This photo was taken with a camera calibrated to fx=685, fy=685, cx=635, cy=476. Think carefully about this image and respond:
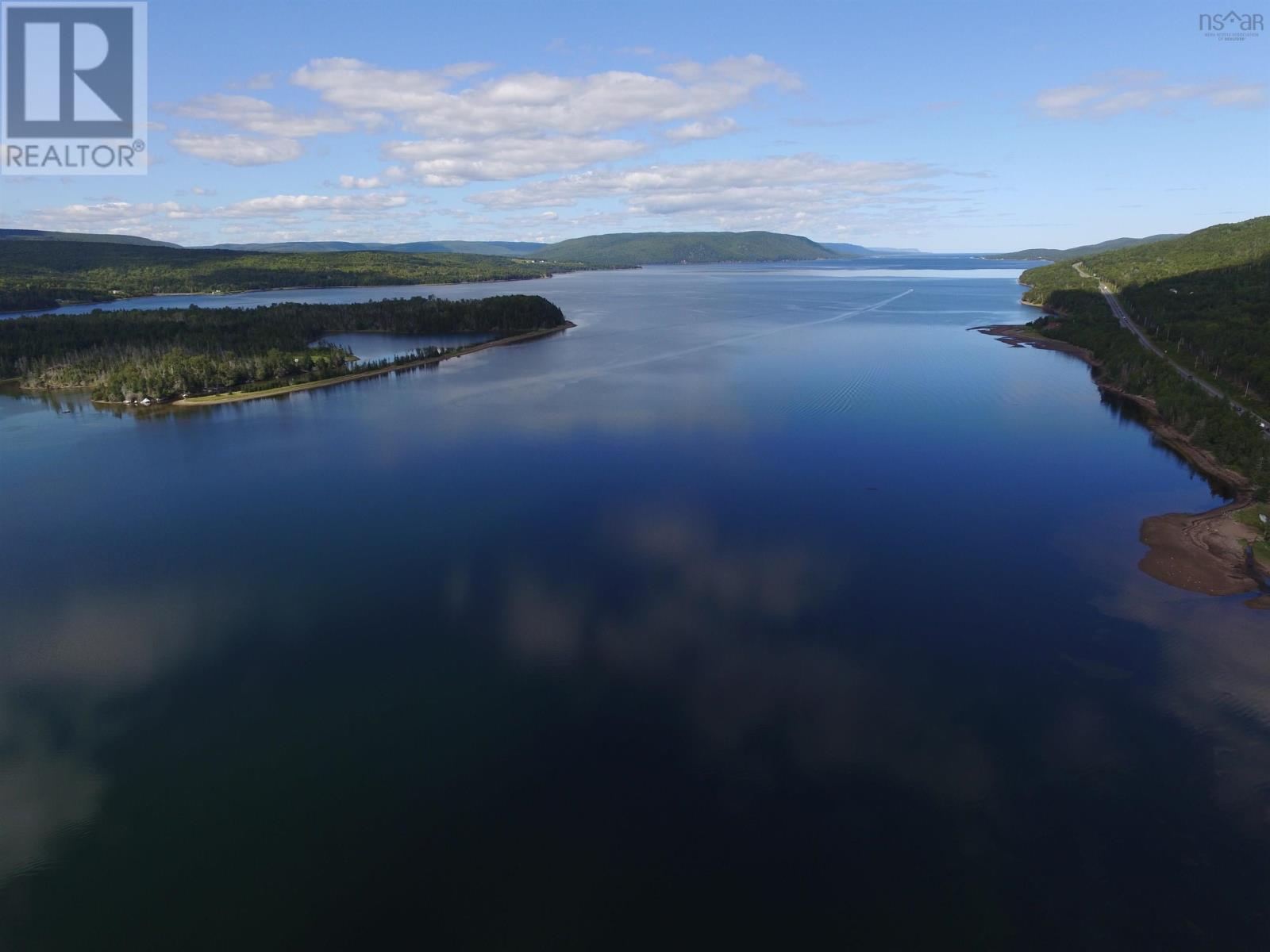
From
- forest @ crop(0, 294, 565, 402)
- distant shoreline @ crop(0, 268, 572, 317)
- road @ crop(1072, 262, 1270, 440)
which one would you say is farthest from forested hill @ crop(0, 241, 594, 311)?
road @ crop(1072, 262, 1270, 440)

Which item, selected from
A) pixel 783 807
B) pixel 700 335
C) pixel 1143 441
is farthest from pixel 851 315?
pixel 783 807

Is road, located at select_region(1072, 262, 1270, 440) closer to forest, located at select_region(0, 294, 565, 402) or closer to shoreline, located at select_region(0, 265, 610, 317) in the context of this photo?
forest, located at select_region(0, 294, 565, 402)

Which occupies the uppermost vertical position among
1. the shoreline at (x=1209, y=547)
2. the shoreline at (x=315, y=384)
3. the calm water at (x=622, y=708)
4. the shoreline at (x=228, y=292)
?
the shoreline at (x=228, y=292)

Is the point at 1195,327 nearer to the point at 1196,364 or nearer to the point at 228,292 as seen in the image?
the point at 1196,364

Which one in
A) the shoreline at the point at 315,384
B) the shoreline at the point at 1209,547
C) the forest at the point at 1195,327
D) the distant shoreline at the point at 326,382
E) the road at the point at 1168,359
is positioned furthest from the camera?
the distant shoreline at the point at 326,382

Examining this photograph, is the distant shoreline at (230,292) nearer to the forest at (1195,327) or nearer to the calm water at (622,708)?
the calm water at (622,708)

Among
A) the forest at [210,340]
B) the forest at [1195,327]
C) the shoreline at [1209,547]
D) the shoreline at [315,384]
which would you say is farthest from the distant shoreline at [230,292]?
the shoreline at [1209,547]

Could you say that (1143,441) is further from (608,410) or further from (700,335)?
(700,335)
